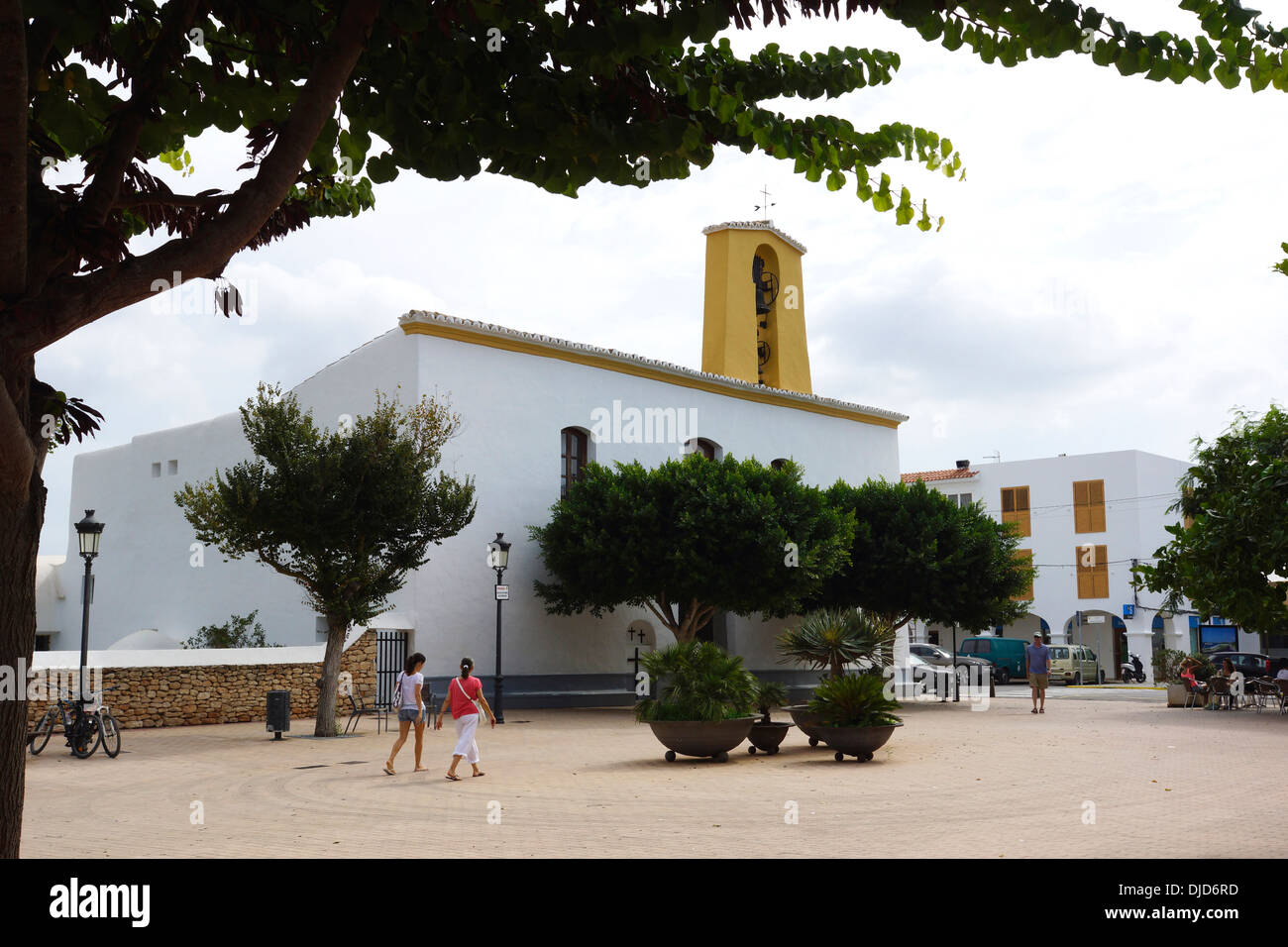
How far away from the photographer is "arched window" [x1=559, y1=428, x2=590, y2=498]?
2947 centimetres

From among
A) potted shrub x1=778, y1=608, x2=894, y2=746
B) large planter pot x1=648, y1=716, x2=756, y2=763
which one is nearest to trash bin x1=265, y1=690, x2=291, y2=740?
large planter pot x1=648, y1=716, x2=756, y2=763

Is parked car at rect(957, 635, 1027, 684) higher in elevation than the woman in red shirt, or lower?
lower

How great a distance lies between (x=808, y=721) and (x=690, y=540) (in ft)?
32.0

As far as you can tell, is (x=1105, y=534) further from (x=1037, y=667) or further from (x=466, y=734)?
(x=466, y=734)

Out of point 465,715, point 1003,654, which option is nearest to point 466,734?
point 465,715

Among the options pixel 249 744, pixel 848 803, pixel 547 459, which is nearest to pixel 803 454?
pixel 547 459

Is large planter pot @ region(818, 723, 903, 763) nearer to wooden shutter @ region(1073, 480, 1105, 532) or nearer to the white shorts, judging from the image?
the white shorts

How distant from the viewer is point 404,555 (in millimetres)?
20672

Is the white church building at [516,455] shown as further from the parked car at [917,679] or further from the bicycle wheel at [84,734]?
the bicycle wheel at [84,734]

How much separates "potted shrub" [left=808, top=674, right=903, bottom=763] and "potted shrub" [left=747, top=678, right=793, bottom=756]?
0.89m

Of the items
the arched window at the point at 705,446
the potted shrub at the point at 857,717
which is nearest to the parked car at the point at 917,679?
the arched window at the point at 705,446

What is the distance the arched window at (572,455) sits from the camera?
2947 centimetres

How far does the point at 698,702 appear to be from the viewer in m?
15.5
